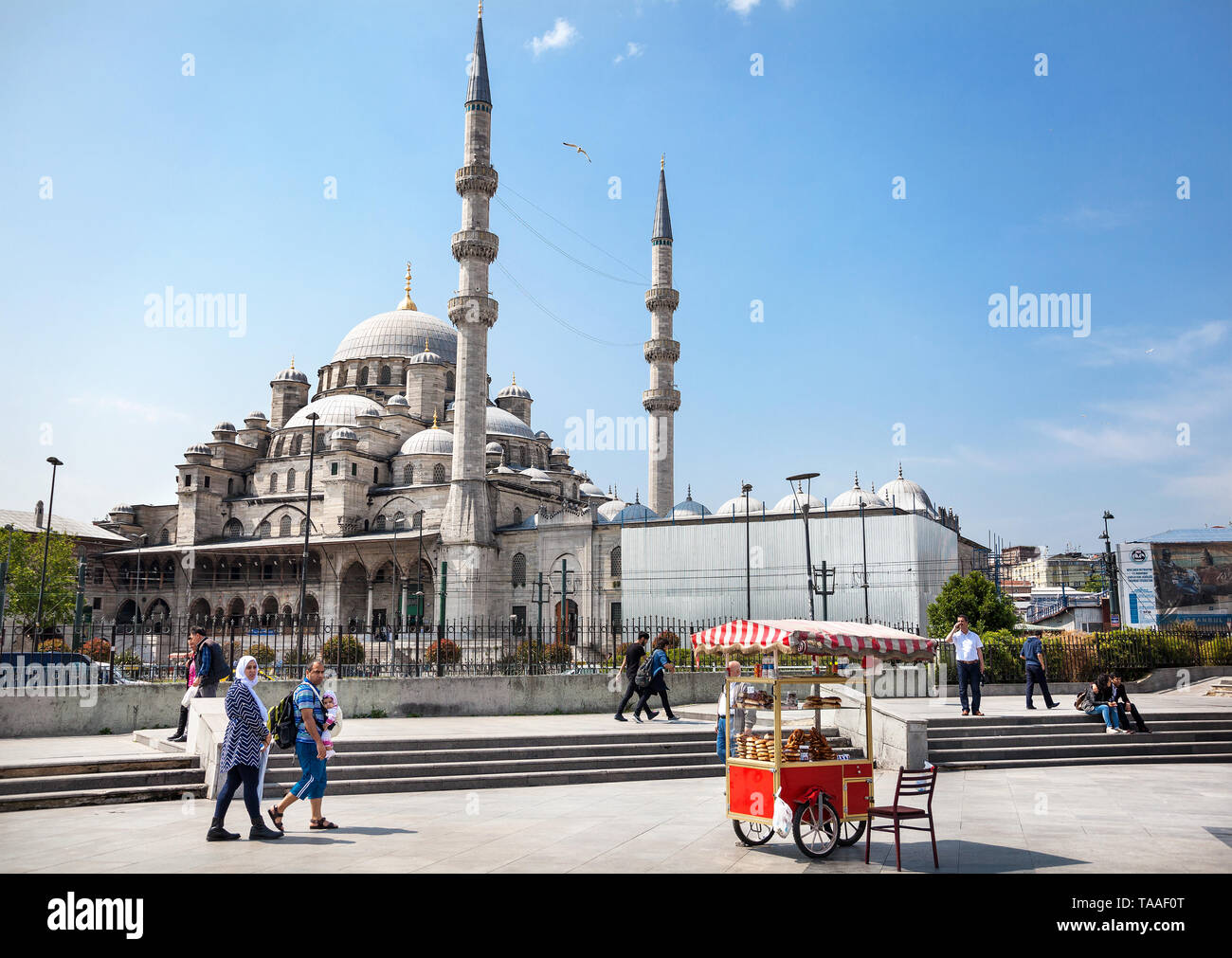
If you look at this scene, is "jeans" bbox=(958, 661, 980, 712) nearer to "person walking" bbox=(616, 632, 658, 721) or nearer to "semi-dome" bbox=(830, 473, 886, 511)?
"person walking" bbox=(616, 632, 658, 721)

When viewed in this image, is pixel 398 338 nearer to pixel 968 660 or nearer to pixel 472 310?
pixel 472 310

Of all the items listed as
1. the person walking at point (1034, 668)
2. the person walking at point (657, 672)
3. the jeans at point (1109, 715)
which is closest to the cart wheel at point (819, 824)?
the person walking at point (657, 672)

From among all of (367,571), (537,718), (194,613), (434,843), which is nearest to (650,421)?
(367,571)

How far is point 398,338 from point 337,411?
7.54m

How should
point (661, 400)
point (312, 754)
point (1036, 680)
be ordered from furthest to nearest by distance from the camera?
point (661, 400)
point (1036, 680)
point (312, 754)

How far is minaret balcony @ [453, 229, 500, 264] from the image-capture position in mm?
38781

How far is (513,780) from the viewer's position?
1031 cm

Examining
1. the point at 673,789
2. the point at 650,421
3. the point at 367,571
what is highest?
the point at 650,421

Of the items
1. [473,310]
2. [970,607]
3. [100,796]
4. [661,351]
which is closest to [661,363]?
[661,351]
